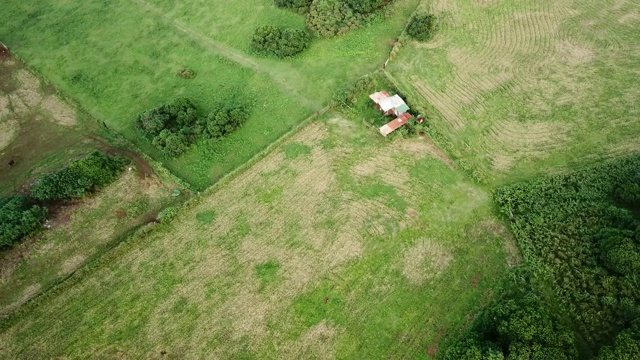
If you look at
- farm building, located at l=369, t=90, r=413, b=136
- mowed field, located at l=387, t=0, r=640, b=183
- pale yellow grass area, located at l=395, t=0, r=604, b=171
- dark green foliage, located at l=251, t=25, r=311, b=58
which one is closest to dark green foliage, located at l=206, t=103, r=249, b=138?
dark green foliage, located at l=251, t=25, r=311, b=58

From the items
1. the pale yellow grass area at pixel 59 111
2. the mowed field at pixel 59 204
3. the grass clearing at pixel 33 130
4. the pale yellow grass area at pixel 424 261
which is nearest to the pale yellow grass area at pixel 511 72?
the pale yellow grass area at pixel 424 261

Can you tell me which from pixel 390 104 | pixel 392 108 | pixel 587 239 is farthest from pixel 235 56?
pixel 587 239

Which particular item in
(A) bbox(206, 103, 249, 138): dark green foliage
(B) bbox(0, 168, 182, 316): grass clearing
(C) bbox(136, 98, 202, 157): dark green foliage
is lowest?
(B) bbox(0, 168, 182, 316): grass clearing

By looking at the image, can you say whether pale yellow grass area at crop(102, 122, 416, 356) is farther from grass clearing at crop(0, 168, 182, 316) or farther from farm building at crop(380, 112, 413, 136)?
grass clearing at crop(0, 168, 182, 316)

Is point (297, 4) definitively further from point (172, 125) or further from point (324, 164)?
point (324, 164)

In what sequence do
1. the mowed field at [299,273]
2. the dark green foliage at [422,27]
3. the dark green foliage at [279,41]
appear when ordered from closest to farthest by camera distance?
the mowed field at [299,273] → the dark green foliage at [279,41] → the dark green foliage at [422,27]

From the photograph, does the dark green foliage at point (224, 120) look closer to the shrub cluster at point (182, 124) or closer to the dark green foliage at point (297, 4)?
the shrub cluster at point (182, 124)
